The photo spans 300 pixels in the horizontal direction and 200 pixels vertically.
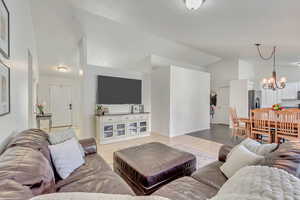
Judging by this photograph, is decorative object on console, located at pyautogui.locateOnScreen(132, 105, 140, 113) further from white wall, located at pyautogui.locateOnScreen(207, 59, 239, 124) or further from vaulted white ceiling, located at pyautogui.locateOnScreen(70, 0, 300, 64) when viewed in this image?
white wall, located at pyautogui.locateOnScreen(207, 59, 239, 124)

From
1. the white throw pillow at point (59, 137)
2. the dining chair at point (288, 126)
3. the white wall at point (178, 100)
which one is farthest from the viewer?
the white wall at point (178, 100)

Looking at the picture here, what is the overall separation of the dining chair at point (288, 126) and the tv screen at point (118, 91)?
12.2ft

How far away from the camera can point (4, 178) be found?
2.33 feet

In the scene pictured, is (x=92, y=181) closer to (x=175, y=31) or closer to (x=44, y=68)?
(x=175, y=31)

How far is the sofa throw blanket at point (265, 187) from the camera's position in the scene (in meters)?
0.57

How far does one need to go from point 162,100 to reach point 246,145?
3.39m

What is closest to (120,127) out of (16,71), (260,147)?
(16,71)

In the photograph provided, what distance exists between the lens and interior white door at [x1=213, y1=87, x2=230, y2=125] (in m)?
6.67

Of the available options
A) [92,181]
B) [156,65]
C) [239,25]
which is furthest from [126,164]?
[156,65]

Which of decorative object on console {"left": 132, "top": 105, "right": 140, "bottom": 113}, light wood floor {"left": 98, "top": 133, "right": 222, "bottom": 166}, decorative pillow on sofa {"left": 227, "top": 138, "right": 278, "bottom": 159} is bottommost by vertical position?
light wood floor {"left": 98, "top": 133, "right": 222, "bottom": 166}

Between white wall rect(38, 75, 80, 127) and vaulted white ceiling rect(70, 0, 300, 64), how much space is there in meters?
4.20

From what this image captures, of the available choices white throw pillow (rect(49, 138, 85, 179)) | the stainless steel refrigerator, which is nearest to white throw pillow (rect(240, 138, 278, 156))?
white throw pillow (rect(49, 138, 85, 179))

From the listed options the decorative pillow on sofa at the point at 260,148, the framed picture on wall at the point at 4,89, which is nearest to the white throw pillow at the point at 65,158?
the framed picture on wall at the point at 4,89

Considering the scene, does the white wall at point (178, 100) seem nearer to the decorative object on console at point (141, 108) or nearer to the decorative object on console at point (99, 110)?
the decorative object on console at point (141, 108)
